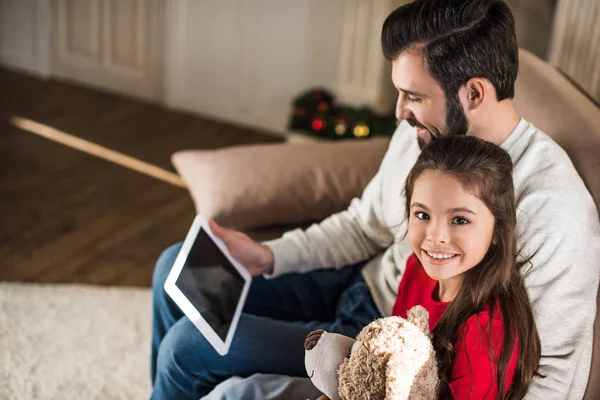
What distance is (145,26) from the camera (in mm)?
4113

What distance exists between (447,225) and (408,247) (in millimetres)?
370

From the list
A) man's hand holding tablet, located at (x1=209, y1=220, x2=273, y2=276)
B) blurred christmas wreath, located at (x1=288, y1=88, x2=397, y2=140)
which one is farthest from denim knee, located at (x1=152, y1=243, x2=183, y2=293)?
blurred christmas wreath, located at (x1=288, y1=88, x2=397, y2=140)

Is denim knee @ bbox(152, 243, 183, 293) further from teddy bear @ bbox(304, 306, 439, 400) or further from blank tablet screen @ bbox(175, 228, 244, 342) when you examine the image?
teddy bear @ bbox(304, 306, 439, 400)

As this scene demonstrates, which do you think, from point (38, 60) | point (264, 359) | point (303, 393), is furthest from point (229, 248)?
point (38, 60)

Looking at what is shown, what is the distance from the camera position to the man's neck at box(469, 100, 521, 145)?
1.44 metres

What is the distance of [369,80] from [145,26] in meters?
1.32

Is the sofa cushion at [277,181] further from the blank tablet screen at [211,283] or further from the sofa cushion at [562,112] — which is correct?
the sofa cushion at [562,112]

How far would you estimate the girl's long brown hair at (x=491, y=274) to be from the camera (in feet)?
4.08

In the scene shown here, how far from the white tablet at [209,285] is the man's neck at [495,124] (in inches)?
22.1

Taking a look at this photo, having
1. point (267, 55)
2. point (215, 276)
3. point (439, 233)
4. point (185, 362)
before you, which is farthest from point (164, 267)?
point (267, 55)

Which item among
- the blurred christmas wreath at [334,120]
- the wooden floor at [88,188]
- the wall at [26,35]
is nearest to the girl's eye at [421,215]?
the wooden floor at [88,188]

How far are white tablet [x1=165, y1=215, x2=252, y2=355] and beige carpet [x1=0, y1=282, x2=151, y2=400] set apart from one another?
0.58 metres

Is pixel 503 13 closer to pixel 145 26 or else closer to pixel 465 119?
pixel 465 119

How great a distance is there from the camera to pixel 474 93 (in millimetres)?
1419
